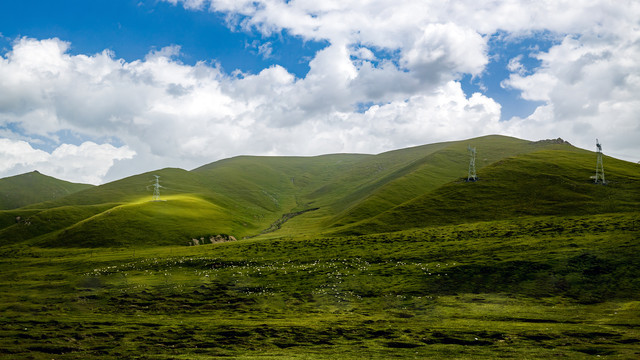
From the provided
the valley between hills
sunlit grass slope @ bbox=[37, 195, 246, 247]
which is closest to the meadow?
the valley between hills

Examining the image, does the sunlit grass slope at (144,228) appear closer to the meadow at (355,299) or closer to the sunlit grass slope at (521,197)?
the meadow at (355,299)

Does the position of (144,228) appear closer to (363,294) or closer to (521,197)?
(363,294)

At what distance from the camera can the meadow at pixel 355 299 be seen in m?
28.7

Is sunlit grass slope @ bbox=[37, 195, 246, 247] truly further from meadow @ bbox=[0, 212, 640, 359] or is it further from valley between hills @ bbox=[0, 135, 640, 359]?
meadow @ bbox=[0, 212, 640, 359]

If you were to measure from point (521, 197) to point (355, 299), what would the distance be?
92.7 m

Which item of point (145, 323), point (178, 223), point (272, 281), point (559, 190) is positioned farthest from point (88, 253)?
point (559, 190)

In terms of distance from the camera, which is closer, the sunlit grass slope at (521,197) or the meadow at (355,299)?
the meadow at (355,299)

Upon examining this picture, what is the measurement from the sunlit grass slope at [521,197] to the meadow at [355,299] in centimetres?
2350

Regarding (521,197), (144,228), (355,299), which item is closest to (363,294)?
(355,299)

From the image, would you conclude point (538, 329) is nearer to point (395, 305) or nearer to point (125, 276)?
point (395, 305)

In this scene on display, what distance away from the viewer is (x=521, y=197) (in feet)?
381

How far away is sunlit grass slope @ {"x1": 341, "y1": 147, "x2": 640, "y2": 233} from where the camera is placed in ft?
342

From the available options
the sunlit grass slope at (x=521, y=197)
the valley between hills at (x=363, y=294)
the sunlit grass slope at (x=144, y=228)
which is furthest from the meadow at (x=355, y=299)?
the sunlit grass slope at (x=144, y=228)

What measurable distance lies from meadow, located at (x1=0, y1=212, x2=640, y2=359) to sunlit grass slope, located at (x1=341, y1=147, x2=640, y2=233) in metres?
23.5
